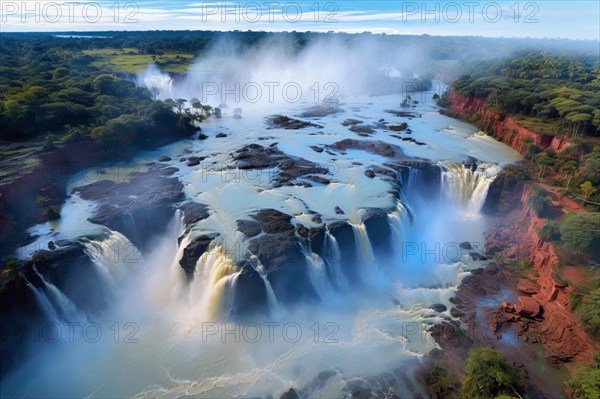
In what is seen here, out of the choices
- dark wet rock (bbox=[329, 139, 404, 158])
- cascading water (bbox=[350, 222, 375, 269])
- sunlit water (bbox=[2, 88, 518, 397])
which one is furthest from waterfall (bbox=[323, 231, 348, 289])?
dark wet rock (bbox=[329, 139, 404, 158])

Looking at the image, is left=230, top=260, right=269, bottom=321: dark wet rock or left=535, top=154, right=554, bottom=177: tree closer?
left=230, top=260, right=269, bottom=321: dark wet rock

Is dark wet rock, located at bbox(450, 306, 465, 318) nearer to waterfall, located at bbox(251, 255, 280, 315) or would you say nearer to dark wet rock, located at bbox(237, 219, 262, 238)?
waterfall, located at bbox(251, 255, 280, 315)

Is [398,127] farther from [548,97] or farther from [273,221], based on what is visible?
[273,221]

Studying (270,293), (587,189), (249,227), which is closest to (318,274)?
(270,293)

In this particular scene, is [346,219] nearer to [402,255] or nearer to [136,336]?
[402,255]

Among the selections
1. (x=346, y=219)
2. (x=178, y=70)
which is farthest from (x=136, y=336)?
(x=178, y=70)
